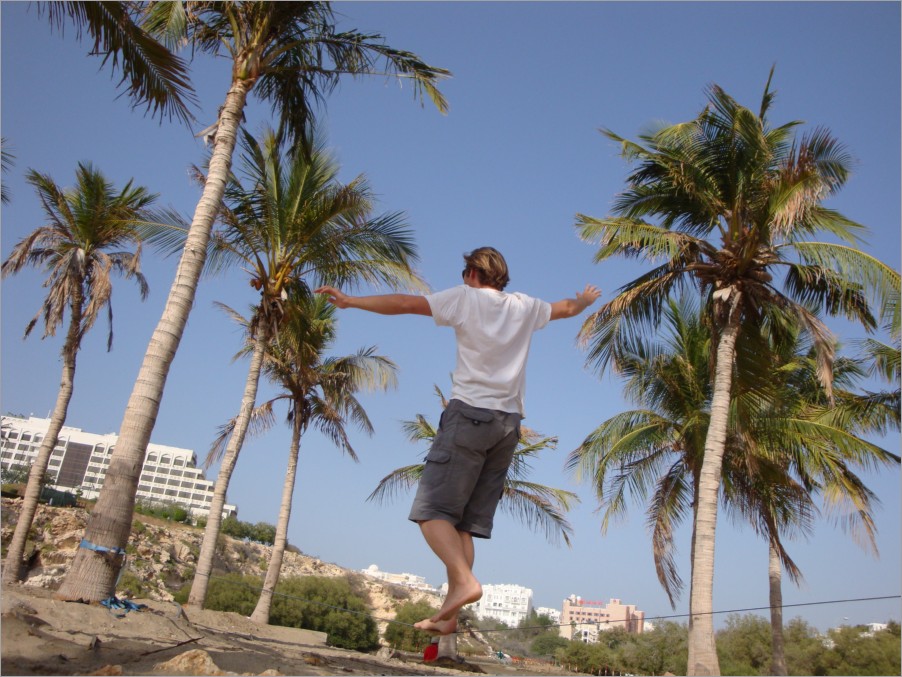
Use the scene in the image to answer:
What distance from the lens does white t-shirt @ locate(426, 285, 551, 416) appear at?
10.3 feet

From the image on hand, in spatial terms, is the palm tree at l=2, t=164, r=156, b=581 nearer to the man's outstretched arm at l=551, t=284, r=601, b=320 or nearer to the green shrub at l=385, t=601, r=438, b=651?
the man's outstretched arm at l=551, t=284, r=601, b=320

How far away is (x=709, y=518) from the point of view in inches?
407

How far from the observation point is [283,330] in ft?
44.1

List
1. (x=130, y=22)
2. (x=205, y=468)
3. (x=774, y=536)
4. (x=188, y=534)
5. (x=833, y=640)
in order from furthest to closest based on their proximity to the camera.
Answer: (x=188, y=534) < (x=833, y=640) < (x=205, y=468) < (x=774, y=536) < (x=130, y=22)

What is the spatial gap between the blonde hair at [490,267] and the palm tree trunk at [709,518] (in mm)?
7916

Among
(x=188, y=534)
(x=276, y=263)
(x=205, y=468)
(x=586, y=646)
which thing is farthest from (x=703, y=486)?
(x=188, y=534)

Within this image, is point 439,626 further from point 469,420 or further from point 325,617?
point 325,617

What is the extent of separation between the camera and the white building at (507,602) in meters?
169

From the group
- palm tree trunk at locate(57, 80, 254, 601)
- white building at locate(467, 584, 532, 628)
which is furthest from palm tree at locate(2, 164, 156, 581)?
white building at locate(467, 584, 532, 628)

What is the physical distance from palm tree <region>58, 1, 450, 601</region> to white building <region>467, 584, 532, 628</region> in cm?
17450

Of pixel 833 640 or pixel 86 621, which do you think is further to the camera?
pixel 833 640

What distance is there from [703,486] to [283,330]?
8.52 m

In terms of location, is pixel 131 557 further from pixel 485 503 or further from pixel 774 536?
pixel 485 503

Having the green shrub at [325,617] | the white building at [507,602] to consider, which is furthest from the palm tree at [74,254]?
the white building at [507,602]
